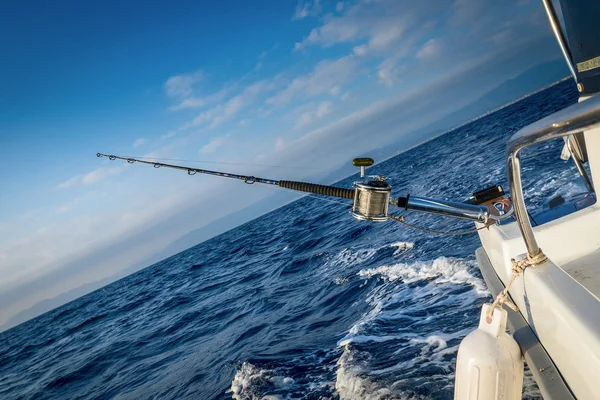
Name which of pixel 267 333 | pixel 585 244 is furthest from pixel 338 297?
pixel 585 244

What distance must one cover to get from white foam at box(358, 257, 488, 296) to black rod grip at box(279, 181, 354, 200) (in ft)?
14.7

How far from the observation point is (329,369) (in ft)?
17.4

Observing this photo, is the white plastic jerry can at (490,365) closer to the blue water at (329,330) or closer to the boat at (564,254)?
the boat at (564,254)

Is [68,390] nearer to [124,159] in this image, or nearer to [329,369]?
[124,159]

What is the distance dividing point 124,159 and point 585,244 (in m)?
9.80

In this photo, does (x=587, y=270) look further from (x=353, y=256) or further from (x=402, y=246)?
(x=353, y=256)

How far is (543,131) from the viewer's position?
4.76 ft

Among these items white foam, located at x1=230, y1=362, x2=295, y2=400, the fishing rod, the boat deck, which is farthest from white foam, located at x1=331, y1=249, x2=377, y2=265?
the fishing rod

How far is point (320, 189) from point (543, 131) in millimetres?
1388

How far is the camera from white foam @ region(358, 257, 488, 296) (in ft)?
20.2

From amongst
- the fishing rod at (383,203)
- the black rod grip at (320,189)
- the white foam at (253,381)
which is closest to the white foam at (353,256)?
the white foam at (253,381)

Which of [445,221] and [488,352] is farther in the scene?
[445,221]

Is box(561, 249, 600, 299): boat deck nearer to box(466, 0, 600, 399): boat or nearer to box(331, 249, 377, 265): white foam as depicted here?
box(466, 0, 600, 399): boat

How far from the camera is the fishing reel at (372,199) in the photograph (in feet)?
6.43
